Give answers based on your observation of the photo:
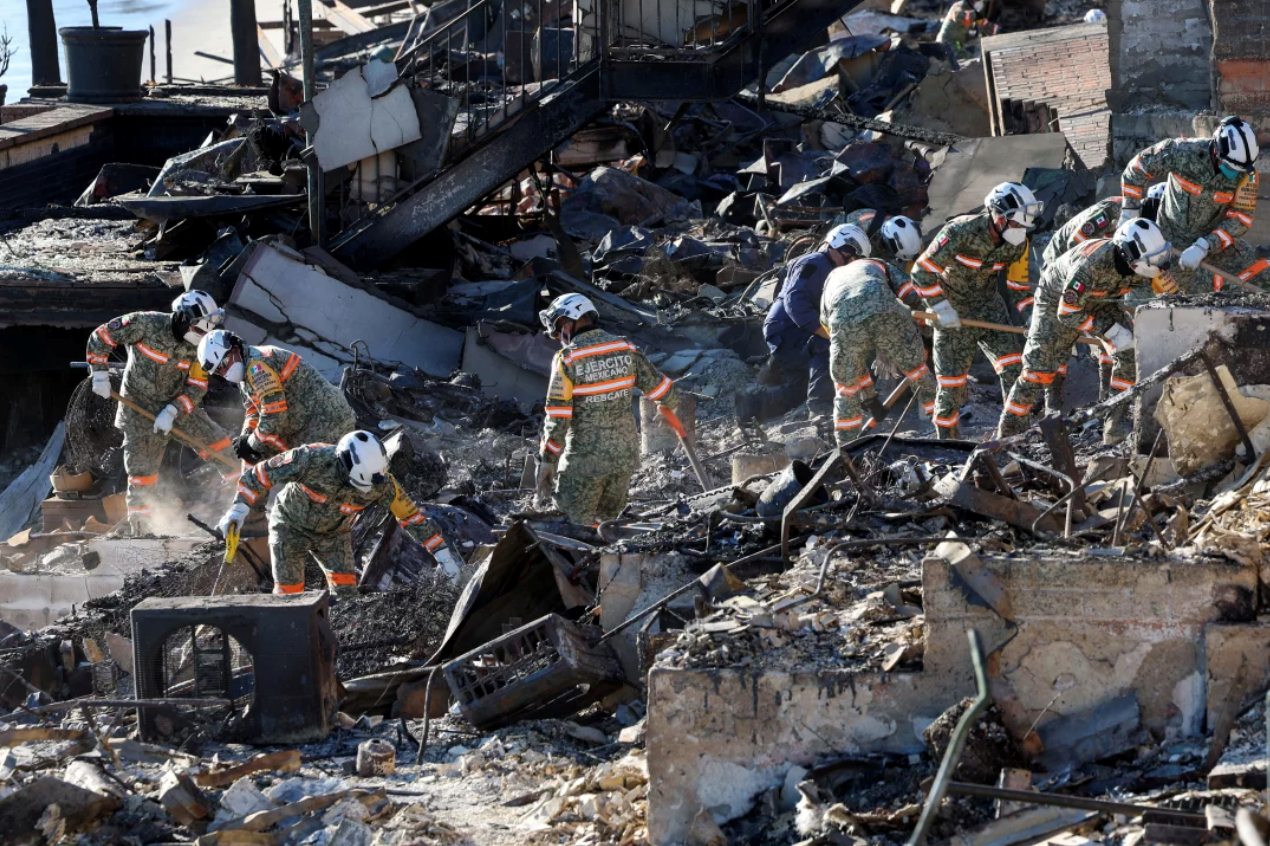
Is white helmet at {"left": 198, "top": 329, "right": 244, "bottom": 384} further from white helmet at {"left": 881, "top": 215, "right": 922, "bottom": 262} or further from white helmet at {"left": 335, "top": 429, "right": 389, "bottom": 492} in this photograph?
white helmet at {"left": 881, "top": 215, "right": 922, "bottom": 262}

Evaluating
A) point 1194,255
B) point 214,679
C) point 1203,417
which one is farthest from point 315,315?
point 1203,417

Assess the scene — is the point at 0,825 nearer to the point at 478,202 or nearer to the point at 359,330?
the point at 359,330

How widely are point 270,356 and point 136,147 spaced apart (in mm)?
11725

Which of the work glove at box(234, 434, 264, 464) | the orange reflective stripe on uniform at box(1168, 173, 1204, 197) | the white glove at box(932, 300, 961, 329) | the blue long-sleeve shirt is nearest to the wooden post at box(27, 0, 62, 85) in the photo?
the work glove at box(234, 434, 264, 464)

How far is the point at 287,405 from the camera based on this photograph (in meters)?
10.1

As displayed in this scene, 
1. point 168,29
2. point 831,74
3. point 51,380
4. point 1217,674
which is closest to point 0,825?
point 1217,674

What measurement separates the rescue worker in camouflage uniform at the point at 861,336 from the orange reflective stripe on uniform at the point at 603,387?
1.37 metres

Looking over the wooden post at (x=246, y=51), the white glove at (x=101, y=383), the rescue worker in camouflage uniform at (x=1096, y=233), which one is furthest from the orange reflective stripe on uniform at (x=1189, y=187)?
the wooden post at (x=246, y=51)

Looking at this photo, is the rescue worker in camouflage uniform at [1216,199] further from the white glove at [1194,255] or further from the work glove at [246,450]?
the work glove at [246,450]

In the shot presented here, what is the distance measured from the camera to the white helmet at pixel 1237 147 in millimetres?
9414

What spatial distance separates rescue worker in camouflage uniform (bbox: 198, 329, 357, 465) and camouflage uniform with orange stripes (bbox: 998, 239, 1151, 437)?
13.2 ft

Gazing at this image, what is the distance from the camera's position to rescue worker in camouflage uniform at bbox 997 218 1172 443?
29.1 feet

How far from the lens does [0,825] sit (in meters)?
5.63

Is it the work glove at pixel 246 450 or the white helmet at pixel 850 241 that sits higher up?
the white helmet at pixel 850 241
